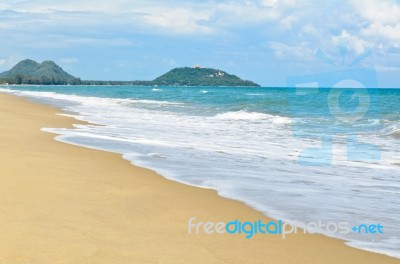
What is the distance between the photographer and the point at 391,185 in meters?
7.79

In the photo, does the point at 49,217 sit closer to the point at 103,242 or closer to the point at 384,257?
the point at 103,242

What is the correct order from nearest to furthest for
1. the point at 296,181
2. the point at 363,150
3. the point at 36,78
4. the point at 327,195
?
the point at 327,195 < the point at 296,181 < the point at 363,150 < the point at 36,78

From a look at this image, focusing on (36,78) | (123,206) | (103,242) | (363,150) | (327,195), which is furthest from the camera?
(36,78)

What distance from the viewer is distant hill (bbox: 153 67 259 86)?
579 feet

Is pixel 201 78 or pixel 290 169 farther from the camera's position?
pixel 201 78

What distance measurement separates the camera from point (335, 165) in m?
9.77

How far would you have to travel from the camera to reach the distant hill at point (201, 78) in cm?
17650

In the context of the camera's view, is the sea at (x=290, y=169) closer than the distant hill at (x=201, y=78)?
Yes

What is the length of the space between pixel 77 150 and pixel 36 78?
18350 centimetres

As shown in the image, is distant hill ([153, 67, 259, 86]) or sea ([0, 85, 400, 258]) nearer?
sea ([0, 85, 400, 258])

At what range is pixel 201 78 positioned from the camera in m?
177

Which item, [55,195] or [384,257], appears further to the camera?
[55,195]

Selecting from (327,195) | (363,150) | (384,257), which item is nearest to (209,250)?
(384,257)

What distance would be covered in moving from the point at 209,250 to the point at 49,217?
145 cm
